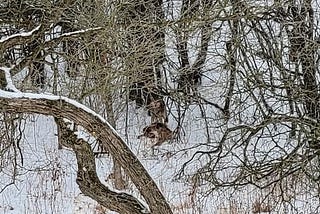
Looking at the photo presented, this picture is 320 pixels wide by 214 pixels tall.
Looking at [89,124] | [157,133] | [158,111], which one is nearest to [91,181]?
[89,124]

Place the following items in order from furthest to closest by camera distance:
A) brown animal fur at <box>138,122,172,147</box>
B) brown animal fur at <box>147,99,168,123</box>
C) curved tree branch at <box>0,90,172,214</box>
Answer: brown animal fur at <box>147,99,168,123</box> < brown animal fur at <box>138,122,172,147</box> < curved tree branch at <box>0,90,172,214</box>

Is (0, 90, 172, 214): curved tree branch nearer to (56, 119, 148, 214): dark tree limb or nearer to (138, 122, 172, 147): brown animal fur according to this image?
(56, 119, 148, 214): dark tree limb

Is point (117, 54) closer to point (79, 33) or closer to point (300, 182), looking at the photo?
point (79, 33)

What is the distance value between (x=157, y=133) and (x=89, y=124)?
5.79 metres

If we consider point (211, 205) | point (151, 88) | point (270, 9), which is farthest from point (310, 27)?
point (151, 88)

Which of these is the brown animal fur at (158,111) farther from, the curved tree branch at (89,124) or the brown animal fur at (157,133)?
the curved tree branch at (89,124)

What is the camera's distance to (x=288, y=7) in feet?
23.2

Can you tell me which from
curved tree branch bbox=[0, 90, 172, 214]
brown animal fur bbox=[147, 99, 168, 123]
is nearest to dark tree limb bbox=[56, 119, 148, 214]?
curved tree branch bbox=[0, 90, 172, 214]

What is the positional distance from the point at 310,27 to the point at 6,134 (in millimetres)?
3417

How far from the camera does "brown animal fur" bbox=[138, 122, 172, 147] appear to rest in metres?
9.42

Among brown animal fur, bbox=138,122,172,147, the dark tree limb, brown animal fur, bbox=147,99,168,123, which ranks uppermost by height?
brown animal fur, bbox=147,99,168,123

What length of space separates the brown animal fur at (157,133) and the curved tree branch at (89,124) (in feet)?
17.6

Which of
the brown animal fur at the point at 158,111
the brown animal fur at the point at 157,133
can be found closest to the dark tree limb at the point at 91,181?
the brown animal fur at the point at 157,133

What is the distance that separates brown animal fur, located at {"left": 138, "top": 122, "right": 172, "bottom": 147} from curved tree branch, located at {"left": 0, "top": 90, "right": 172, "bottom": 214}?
5.35 metres
